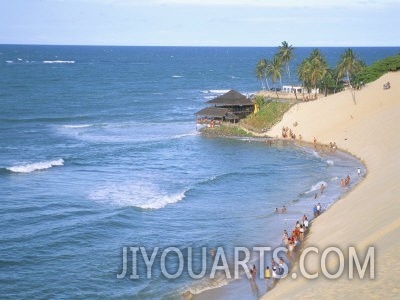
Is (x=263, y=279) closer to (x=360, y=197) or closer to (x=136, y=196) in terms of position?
(x=360, y=197)

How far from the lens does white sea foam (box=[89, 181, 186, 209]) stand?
37875 mm

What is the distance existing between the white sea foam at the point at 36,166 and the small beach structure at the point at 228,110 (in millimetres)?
19901

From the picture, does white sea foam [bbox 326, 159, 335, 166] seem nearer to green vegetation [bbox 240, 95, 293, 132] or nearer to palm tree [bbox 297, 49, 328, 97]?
green vegetation [bbox 240, 95, 293, 132]

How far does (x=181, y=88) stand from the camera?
12494 centimetres

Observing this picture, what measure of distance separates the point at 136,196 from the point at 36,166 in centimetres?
1288

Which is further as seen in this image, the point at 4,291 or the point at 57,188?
the point at 57,188

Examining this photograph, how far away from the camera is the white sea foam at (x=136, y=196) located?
37.9m

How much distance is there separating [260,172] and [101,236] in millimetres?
17703

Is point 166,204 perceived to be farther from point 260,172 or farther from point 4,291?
point 4,291

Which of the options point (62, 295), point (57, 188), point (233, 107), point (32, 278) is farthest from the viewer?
point (233, 107)

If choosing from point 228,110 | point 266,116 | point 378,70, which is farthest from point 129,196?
point 378,70

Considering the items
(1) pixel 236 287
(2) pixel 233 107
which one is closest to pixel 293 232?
(1) pixel 236 287

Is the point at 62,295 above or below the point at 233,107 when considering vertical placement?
below

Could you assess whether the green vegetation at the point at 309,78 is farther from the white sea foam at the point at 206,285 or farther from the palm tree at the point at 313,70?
the white sea foam at the point at 206,285
